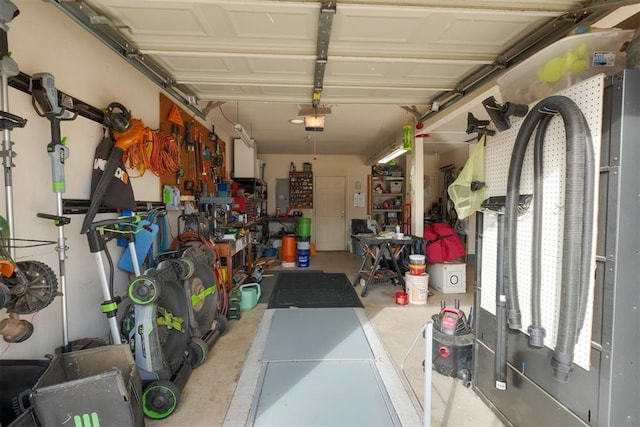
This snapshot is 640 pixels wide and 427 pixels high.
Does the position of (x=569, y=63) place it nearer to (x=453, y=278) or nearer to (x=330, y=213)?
(x=453, y=278)

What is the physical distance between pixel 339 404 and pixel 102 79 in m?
2.86

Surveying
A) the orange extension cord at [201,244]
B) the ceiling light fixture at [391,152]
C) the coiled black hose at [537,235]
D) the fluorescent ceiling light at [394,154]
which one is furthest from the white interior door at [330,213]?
the coiled black hose at [537,235]

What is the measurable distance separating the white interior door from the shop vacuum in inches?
227

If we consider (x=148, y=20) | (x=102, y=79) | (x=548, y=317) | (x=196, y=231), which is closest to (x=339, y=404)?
(x=548, y=317)

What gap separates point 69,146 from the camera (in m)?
1.92

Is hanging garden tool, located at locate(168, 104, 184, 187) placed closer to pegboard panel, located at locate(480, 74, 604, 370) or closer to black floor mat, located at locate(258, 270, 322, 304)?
black floor mat, located at locate(258, 270, 322, 304)

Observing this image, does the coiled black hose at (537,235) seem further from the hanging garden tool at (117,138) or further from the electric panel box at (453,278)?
the electric panel box at (453,278)

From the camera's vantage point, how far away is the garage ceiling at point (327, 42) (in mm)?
1584

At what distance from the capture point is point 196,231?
10.6ft

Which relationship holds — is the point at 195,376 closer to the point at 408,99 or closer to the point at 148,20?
the point at 148,20

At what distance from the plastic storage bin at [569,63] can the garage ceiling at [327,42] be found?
0.31 m

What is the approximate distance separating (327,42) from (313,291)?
3.25 metres

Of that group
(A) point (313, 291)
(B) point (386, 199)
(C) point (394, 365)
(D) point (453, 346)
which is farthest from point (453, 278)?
(B) point (386, 199)

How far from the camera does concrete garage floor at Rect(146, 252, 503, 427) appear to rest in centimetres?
179
